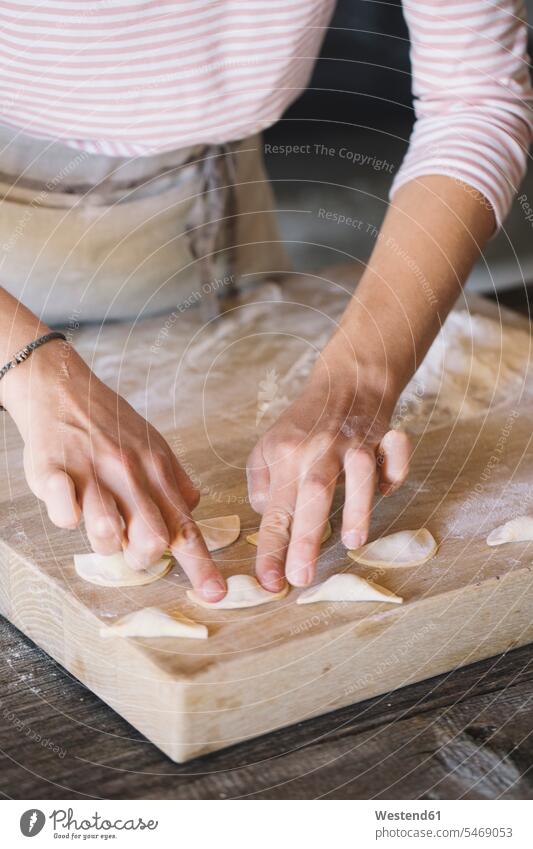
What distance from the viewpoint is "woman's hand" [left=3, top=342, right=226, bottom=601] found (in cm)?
50

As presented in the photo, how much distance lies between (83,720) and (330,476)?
0.19 metres

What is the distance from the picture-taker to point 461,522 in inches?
23.0

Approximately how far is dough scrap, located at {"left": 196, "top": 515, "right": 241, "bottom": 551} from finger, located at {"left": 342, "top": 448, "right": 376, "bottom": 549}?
0.22ft

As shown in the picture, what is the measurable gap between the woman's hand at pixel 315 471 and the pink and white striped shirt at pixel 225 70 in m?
0.21

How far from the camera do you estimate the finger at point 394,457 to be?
0.57m

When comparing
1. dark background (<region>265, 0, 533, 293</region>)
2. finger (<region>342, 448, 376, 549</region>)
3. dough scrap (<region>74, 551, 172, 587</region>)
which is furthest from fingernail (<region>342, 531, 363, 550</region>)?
dark background (<region>265, 0, 533, 293</region>)

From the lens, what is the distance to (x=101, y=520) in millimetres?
495

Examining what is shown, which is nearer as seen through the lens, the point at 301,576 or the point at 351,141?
the point at 301,576

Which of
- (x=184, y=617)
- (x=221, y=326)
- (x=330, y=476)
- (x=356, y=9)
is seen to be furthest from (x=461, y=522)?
(x=356, y=9)

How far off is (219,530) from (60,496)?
11 cm

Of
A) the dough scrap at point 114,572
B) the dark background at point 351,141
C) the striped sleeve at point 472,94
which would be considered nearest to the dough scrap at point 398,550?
the dough scrap at point 114,572

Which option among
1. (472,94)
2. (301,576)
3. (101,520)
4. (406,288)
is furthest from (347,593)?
(472,94)

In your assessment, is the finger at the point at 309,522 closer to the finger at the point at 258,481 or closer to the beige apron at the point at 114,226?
the finger at the point at 258,481

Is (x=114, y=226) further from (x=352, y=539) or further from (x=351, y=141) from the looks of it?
(x=351, y=141)
